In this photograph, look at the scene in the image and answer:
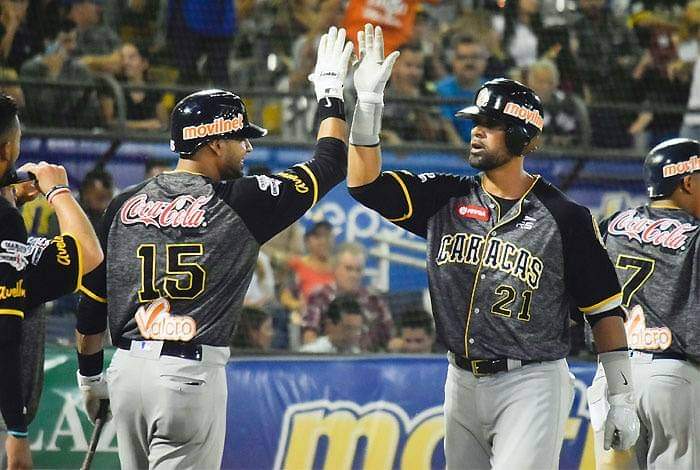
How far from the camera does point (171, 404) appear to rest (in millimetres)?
4734

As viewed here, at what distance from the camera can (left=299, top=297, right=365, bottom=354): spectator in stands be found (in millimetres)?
9211

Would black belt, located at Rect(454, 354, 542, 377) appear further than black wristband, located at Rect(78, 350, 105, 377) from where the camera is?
No

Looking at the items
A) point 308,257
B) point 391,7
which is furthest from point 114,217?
point 391,7

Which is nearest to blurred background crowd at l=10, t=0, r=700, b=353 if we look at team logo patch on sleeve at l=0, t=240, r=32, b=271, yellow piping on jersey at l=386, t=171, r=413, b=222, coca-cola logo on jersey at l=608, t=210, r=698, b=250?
coca-cola logo on jersey at l=608, t=210, r=698, b=250

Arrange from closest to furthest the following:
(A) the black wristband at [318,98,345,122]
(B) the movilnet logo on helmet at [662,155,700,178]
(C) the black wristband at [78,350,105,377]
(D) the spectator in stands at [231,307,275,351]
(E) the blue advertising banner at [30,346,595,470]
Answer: (A) the black wristband at [318,98,345,122] < (C) the black wristband at [78,350,105,377] < (B) the movilnet logo on helmet at [662,155,700,178] < (E) the blue advertising banner at [30,346,595,470] < (D) the spectator in stands at [231,307,275,351]

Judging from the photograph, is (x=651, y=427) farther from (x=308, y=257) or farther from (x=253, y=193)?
(x=308, y=257)

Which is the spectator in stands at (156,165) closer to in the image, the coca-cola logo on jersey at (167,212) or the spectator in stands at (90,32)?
the spectator in stands at (90,32)

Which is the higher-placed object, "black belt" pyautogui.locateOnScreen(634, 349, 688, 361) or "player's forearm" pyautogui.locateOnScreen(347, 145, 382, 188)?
"player's forearm" pyautogui.locateOnScreen(347, 145, 382, 188)

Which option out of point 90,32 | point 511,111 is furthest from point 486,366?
point 90,32

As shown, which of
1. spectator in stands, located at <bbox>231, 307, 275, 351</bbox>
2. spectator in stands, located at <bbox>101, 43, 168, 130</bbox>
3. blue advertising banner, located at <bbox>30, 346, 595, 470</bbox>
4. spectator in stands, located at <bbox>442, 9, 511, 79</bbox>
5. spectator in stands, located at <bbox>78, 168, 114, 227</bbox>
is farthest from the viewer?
spectator in stands, located at <bbox>442, 9, 511, 79</bbox>

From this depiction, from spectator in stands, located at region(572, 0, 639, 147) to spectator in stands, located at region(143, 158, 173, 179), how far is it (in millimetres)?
4592

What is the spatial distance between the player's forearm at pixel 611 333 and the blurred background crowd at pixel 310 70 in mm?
4147

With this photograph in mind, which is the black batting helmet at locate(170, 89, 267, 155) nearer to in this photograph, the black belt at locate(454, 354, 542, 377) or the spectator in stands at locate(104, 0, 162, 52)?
the black belt at locate(454, 354, 542, 377)

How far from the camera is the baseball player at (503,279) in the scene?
5012mm
